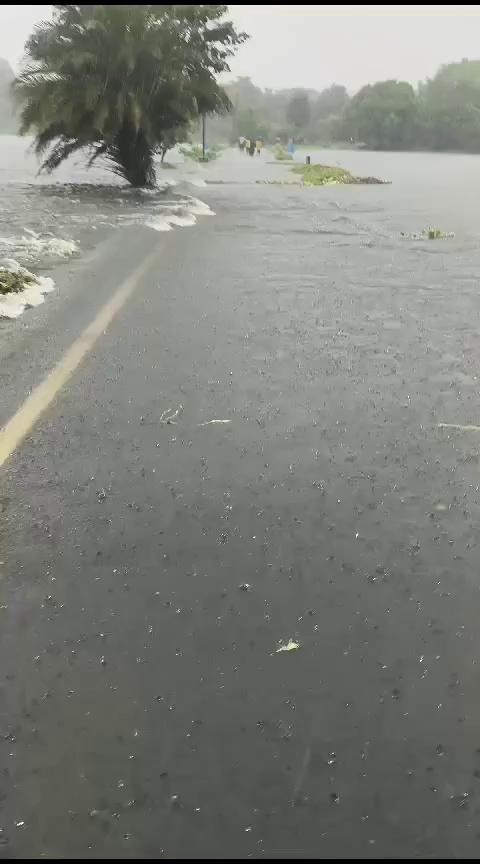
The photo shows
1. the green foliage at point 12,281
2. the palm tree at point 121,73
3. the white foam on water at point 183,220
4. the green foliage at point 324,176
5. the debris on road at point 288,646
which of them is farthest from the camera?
the green foliage at point 324,176

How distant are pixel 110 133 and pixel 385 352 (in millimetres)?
16464

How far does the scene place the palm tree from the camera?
63.2ft

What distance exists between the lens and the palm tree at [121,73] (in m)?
19.2

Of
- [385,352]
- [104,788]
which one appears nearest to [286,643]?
[104,788]

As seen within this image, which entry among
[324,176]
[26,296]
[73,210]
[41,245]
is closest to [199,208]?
[73,210]

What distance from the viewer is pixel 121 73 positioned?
64.5 ft

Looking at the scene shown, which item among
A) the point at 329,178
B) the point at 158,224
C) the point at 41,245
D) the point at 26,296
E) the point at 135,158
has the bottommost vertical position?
the point at 26,296

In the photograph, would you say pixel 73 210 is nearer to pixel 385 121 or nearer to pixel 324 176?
pixel 324 176

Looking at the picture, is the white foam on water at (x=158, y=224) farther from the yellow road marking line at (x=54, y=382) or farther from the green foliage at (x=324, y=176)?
the green foliage at (x=324, y=176)

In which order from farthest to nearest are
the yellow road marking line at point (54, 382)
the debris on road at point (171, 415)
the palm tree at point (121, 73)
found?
the palm tree at point (121, 73) → the debris on road at point (171, 415) → the yellow road marking line at point (54, 382)

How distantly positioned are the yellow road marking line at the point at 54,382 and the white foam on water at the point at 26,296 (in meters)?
0.64

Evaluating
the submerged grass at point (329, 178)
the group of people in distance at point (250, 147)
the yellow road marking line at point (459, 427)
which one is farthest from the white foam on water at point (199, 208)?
the group of people in distance at point (250, 147)

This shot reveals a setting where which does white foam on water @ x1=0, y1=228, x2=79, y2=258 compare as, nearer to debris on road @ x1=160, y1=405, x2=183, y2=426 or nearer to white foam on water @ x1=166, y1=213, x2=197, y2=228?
white foam on water @ x1=166, y1=213, x2=197, y2=228

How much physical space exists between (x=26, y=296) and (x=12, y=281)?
440 millimetres
